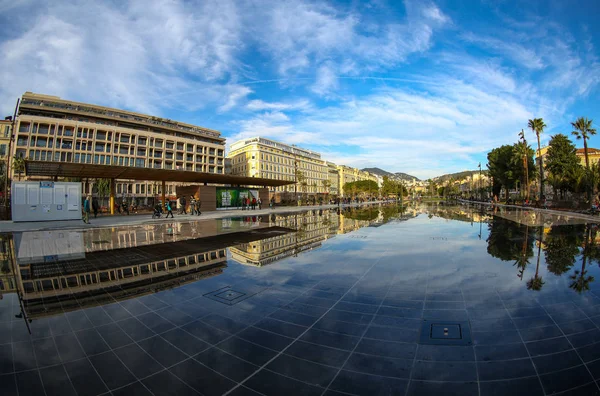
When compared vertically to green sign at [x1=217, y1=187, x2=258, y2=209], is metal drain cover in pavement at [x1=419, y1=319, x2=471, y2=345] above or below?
below

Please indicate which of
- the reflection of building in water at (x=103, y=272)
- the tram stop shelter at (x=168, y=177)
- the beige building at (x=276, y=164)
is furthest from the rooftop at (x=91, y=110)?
the reflection of building in water at (x=103, y=272)

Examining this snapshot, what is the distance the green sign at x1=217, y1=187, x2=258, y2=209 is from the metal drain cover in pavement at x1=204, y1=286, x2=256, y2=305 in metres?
32.0

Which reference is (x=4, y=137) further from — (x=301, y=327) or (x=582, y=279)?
(x=582, y=279)

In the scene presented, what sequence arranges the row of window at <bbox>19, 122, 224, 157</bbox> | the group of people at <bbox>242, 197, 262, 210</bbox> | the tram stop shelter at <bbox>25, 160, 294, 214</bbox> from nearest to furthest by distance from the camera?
the tram stop shelter at <bbox>25, 160, 294, 214</bbox> → the group of people at <bbox>242, 197, 262, 210</bbox> → the row of window at <bbox>19, 122, 224, 157</bbox>

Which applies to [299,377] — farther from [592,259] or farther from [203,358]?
[592,259]

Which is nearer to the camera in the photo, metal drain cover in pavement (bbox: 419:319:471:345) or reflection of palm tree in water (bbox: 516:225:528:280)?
metal drain cover in pavement (bbox: 419:319:471:345)

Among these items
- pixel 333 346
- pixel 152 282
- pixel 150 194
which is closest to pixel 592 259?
pixel 333 346

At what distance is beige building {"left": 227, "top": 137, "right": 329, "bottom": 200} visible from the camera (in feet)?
301

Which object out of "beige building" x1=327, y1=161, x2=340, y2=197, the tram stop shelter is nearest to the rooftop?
the tram stop shelter

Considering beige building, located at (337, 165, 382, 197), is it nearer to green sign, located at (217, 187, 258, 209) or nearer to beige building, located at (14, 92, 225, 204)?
beige building, located at (14, 92, 225, 204)

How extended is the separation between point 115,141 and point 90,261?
70.9 metres

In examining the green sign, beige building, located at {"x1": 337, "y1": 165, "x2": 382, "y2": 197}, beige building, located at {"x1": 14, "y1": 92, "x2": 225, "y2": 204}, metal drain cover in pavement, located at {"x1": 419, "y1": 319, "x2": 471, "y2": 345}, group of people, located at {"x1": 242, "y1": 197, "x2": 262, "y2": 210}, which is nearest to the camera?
metal drain cover in pavement, located at {"x1": 419, "y1": 319, "x2": 471, "y2": 345}

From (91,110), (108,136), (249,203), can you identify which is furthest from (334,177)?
(249,203)

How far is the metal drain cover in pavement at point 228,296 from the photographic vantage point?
4.87 m
